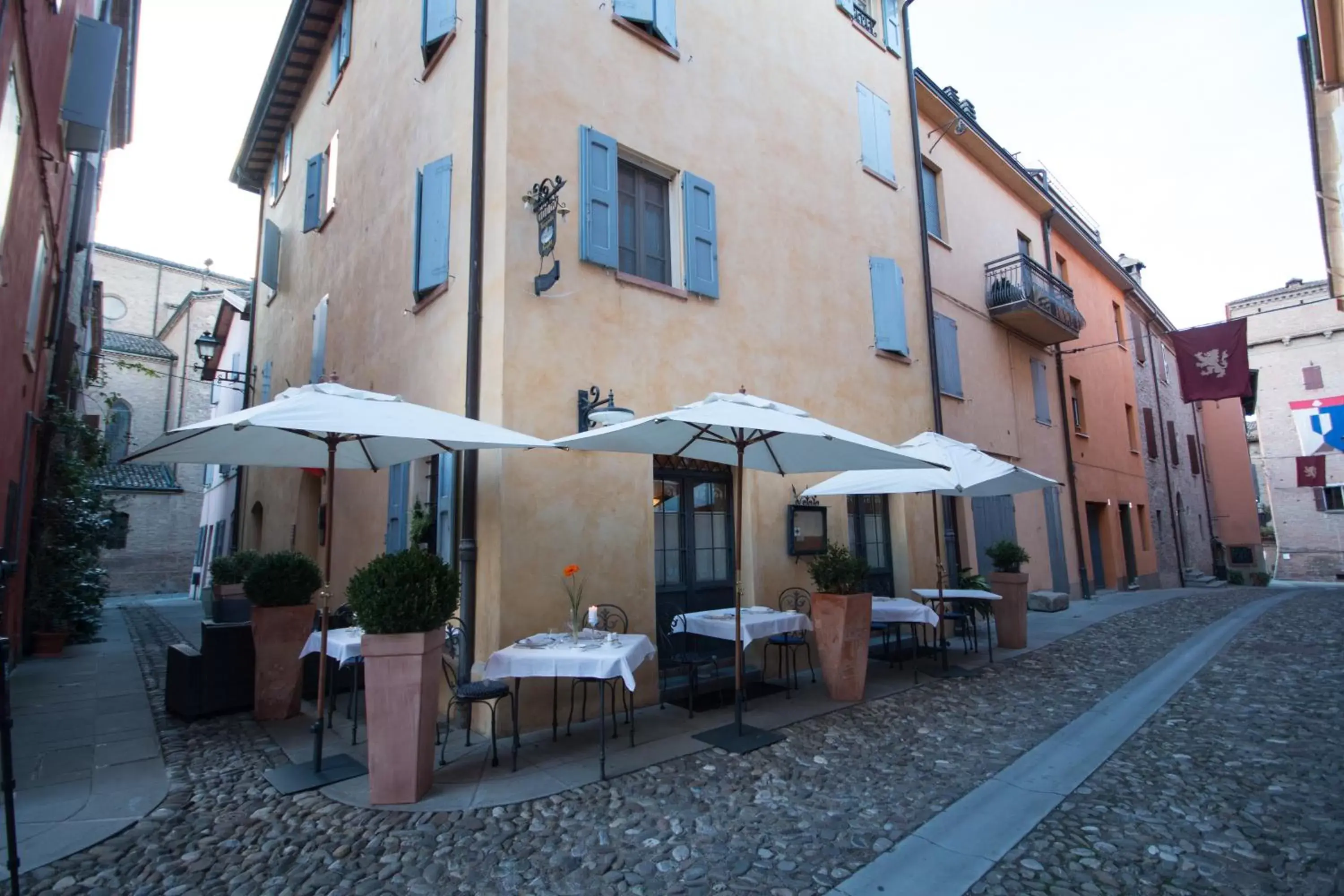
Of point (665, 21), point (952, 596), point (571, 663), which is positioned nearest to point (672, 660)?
point (571, 663)

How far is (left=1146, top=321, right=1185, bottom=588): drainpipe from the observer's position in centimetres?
1997

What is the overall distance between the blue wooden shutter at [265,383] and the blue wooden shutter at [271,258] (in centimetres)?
154

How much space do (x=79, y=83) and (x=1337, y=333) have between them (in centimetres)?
3694

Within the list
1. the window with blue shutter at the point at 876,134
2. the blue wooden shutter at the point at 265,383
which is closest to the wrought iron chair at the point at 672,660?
the window with blue shutter at the point at 876,134

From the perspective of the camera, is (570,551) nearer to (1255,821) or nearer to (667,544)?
(667,544)

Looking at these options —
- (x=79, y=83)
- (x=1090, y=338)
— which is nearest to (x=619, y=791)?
(x=79, y=83)

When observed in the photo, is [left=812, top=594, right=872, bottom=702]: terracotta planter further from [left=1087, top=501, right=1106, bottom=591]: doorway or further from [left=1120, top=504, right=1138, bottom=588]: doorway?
[left=1120, top=504, right=1138, bottom=588]: doorway

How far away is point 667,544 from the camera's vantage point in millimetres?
6598

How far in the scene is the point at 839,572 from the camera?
6.04m

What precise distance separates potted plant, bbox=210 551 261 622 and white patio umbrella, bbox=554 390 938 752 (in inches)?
249

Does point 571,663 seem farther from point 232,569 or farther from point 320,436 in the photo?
point 232,569

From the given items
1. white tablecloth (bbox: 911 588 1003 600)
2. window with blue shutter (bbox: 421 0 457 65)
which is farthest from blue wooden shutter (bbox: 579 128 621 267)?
white tablecloth (bbox: 911 588 1003 600)

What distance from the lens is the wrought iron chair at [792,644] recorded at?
258 inches

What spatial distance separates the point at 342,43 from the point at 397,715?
10.0m
